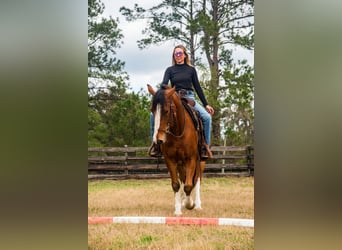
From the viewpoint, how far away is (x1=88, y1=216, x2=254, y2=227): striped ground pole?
371cm

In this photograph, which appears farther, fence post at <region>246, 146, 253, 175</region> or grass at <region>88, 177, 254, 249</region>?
fence post at <region>246, 146, 253, 175</region>

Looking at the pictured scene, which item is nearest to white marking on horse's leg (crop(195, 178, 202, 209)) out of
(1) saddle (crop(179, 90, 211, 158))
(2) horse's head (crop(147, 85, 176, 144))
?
(1) saddle (crop(179, 90, 211, 158))

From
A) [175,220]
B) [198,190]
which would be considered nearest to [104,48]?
[198,190]

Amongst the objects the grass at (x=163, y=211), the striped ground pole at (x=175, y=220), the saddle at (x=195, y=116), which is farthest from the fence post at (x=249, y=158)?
the striped ground pole at (x=175, y=220)

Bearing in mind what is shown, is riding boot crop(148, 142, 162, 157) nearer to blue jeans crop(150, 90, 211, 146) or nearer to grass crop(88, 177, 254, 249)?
blue jeans crop(150, 90, 211, 146)

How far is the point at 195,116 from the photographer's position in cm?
404

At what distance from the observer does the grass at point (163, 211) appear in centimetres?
354

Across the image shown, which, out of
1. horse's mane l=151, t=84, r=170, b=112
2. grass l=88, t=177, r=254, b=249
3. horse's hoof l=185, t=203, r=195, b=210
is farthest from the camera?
horse's hoof l=185, t=203, r=195, b=210

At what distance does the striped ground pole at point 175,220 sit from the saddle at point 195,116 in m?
0.66

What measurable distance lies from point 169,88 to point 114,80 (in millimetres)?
596

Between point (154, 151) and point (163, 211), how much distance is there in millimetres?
563

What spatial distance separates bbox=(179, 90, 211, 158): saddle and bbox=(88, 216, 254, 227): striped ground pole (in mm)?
664
